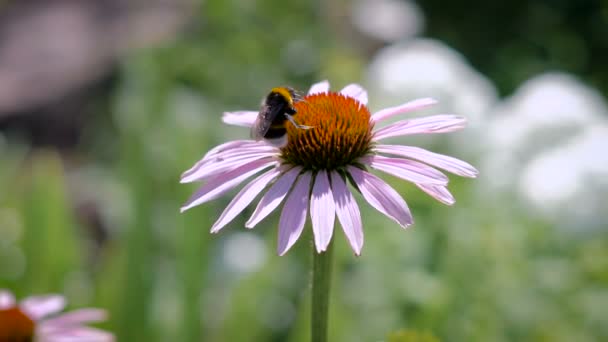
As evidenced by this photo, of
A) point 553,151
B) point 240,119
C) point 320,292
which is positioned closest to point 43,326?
point 240,119

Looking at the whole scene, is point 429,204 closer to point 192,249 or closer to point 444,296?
point 444,296

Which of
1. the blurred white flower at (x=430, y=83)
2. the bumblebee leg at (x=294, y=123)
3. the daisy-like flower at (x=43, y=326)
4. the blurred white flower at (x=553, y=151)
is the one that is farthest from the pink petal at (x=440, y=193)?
the blurred white flower at (x=430, y=83)

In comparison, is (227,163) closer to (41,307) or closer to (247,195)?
(247,195)

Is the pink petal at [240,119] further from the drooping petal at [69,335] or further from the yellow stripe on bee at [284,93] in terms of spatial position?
the drooping petal at [69,335]

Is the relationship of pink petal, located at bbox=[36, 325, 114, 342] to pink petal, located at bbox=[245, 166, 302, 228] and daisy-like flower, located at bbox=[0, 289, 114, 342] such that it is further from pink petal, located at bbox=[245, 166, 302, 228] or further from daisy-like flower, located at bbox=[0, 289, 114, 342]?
pink petal, located at bbox=[245, 166, 302, 228]

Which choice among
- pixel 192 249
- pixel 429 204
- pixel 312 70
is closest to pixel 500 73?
pixel 312 70

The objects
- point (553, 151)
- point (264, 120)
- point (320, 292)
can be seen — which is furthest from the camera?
point (553, 151)
